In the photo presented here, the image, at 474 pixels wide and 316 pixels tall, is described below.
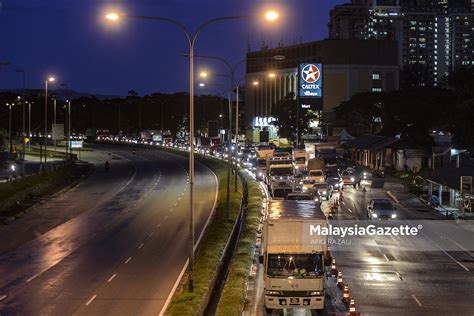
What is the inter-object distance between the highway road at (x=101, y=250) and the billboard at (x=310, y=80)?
106 feet

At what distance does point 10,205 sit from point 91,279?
28.2m

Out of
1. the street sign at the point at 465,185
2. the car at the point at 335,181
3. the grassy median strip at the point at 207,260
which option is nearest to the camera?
the grassy median strip at the point at 207,260

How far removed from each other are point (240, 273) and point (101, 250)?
10.6 meters

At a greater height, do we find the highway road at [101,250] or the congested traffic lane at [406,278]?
the congested traffic lane at [406,278]

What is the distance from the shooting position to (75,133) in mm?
195750

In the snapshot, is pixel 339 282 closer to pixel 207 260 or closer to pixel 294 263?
pixel 294 263

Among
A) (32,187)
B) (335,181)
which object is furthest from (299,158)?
(32,187)

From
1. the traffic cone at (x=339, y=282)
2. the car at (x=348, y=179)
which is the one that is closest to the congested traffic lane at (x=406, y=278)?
the traffic cone at (x=339, y=282)

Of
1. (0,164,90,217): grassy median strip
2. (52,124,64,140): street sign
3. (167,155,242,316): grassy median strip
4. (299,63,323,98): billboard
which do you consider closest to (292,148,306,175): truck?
(167,155,242,316): grassy median strip

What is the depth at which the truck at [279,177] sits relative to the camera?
5241cm

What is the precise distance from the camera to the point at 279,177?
5825 cm

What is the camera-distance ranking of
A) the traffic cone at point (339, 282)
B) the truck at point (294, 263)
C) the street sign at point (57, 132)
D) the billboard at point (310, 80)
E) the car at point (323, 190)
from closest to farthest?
the truck at point (294, 263), the traffic cone at point (339, 282), the car at point (323, 190), the billboard at point (310, 80), the street sign at point (57, 132)

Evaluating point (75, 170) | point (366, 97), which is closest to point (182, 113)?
point (366, 97)

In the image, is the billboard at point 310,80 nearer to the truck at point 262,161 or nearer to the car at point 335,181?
the truck at point 262,161
